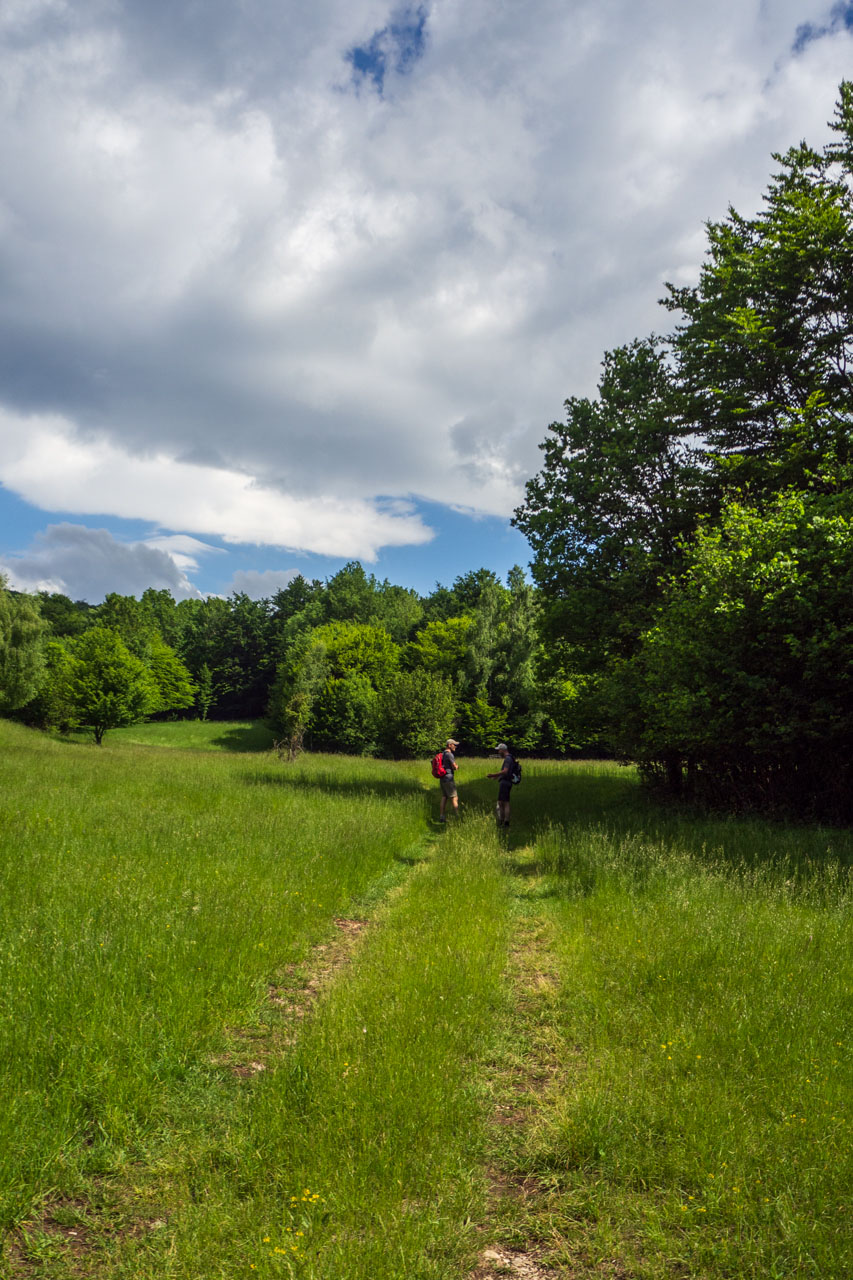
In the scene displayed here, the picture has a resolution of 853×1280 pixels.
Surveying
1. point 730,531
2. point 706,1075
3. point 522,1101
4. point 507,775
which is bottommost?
point 522,1101

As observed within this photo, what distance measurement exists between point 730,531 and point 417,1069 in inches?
467

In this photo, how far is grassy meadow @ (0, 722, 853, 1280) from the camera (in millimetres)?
2775

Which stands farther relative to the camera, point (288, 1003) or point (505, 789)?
point (505, 789)

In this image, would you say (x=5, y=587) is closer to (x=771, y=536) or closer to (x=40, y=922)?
(x=40, y=922)

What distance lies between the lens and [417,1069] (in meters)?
4.00

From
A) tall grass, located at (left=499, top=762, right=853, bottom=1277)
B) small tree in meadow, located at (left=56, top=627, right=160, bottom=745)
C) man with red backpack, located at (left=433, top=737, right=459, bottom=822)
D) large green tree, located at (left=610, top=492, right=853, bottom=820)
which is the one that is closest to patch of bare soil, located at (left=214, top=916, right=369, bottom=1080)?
tall grass, located at (left=499, top=762, right=853, bottom=1277)

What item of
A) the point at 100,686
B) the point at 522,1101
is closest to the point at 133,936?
the point at 522,1101

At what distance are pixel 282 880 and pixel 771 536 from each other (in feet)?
35.7

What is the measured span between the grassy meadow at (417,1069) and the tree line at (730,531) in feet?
14.0

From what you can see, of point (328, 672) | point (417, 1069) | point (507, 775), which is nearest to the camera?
point (417, 1069)

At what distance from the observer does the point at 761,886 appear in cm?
721

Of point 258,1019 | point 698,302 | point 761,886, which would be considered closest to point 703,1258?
point 258,1019

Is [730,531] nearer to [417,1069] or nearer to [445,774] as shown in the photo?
[445,774]

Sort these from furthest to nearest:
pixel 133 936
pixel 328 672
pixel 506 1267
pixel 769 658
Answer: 1. pixel 328 672
2. pixel 769 658
3. pixel 133 936
4. pixel 506 1267
